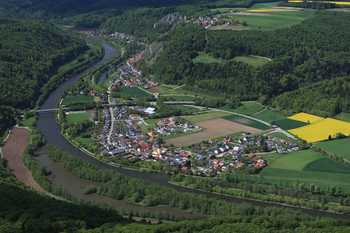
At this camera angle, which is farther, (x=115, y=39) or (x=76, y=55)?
(x=115, y=39)

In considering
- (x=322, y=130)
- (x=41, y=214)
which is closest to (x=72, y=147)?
(x=41, y=214)

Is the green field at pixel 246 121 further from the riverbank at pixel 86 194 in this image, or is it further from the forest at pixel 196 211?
the riverbank at pixel 86 194

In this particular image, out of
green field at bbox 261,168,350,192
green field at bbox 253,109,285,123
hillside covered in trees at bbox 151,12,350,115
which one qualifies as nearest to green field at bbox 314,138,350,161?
green field at bbox 261,168,350,192

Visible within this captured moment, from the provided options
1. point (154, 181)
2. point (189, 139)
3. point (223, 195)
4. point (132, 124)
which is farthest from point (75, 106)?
point (223, 195)

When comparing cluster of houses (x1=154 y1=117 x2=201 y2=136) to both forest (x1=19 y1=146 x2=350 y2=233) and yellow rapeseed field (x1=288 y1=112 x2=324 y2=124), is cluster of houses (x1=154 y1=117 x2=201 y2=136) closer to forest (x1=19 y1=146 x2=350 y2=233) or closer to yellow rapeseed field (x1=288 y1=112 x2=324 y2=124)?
yellow rapeseed field (x1=288 y1=112 x2=324 y2=124)

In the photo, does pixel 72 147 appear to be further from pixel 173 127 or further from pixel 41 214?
pixel 41 214

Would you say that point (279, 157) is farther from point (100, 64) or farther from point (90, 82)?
point (100, 64)
